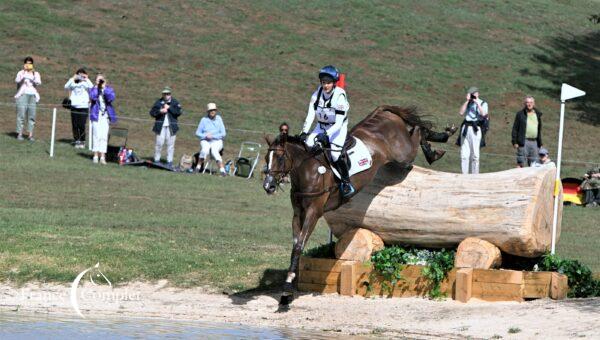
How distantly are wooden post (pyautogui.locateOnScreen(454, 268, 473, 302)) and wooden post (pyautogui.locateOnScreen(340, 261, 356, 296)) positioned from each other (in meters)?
1.46

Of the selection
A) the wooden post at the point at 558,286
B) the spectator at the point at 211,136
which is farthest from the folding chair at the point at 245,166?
the wooden post at the point at 558,286

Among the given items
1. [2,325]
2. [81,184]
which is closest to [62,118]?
[81,184]

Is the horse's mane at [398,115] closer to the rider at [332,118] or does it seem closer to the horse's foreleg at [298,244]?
the rider at [332,118]

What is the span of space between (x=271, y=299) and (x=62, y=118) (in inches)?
821

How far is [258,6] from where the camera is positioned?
176 ft

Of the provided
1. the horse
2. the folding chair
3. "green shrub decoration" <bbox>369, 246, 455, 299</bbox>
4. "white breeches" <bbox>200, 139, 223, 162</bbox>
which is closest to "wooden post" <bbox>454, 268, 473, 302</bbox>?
"green shrub decoration" <bbox>369, 246, 455, 299</bbox>

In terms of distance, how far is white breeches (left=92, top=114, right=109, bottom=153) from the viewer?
90.6 ft

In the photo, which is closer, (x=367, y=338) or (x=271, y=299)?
(x=367, y=338)

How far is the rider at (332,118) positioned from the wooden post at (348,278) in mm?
966

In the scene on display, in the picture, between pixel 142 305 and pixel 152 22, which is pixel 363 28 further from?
pixel 142 305

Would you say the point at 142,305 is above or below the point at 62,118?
below

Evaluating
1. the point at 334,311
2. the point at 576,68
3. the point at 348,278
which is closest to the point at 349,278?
the point at 348,278

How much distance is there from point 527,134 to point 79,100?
1160 cm

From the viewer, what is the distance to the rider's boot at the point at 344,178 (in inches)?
590
